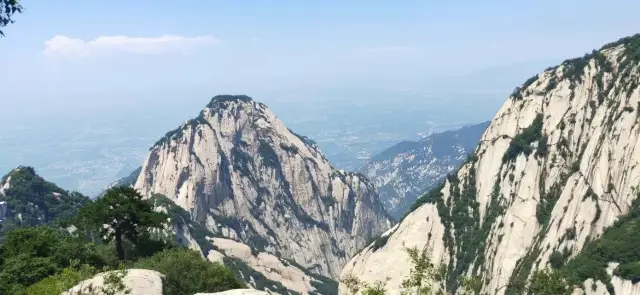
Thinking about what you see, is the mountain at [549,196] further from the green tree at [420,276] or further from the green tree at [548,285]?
the green tree at [420,276]

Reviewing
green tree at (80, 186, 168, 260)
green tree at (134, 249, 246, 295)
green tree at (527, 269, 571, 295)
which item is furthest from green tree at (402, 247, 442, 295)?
green tree at (80, 186, 168, 260)

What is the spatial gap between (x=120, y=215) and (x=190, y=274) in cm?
1952

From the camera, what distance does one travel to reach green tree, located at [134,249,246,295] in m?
43.8

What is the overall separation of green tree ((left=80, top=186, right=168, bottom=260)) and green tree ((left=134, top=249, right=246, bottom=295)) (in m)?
9.98

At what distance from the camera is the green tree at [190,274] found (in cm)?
4381

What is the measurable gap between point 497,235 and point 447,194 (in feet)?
80.2

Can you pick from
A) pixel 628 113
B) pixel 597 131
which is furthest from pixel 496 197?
pixel 628 113

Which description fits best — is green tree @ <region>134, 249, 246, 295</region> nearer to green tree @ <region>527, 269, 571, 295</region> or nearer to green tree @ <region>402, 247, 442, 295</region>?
green tree @ <region>402, 247, 442, 295</region>

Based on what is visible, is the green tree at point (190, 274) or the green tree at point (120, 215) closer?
the green tree at point (190, 274)

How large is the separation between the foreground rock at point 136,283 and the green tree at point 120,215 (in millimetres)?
28077

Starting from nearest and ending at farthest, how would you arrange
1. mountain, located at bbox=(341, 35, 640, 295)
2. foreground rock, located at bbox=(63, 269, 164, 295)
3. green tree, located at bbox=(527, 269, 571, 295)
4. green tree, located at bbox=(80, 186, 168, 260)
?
foreground rock, located at bbox=(63, 269, 164, 295)
green tree, located at bbox=(527, 269, 571, 295)
green tree, located at bbox=(80, 186, 168, 260)
mountain, located at bbox=(341, 35, 640, 295)

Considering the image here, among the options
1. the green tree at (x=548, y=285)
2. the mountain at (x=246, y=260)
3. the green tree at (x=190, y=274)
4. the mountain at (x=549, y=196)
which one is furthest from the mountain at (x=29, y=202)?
the green tree at (x=548, y=285)

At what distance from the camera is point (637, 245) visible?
241 ft

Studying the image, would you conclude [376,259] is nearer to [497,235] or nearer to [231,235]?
[497,235]
